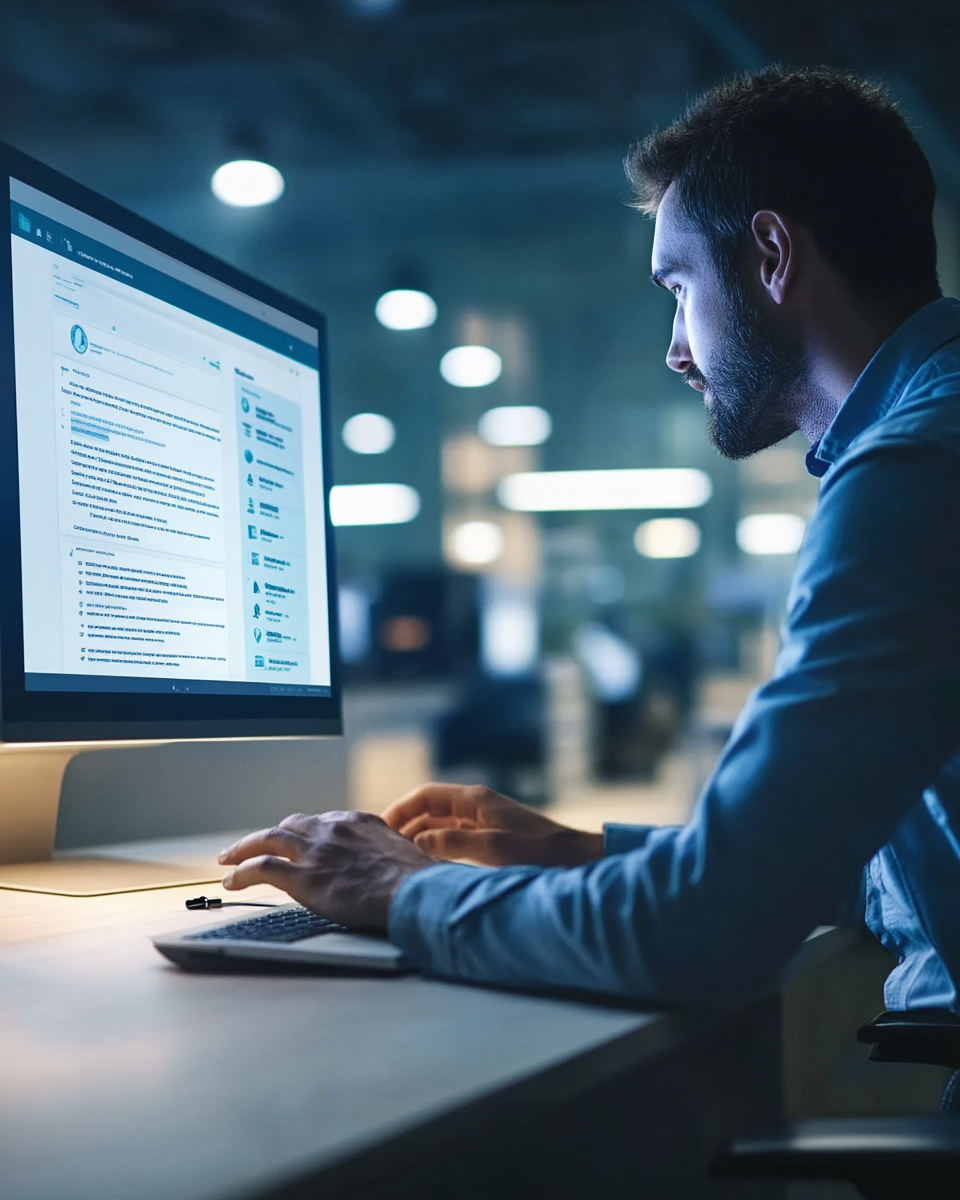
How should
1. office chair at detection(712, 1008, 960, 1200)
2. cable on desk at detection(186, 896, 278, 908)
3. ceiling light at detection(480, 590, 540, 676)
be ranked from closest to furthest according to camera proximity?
1. office chair at detection(712, 1008, 960, 1200)
2. cable on desk at detection(186, 896, 278, 908)
3. ceiling light at detection(480, 590, 540, 676)

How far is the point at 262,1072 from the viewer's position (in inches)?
20.4

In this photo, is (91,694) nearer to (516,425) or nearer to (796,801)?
(796,801)

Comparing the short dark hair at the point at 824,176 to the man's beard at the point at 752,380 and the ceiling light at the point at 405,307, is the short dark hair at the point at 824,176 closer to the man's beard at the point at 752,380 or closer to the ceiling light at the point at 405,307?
the man's beard at the point at 752,380

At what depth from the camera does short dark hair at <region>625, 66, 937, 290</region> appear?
1093 millimetres

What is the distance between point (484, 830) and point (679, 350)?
0.58 meters

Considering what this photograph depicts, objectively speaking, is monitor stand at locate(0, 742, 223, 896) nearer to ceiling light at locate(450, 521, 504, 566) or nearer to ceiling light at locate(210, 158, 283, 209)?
ceiling light at locate(210, 158, 283, 209)

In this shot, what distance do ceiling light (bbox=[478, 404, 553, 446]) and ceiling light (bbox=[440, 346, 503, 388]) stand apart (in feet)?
1.02

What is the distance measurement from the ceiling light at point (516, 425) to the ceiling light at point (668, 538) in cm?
109

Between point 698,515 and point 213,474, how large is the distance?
838cm

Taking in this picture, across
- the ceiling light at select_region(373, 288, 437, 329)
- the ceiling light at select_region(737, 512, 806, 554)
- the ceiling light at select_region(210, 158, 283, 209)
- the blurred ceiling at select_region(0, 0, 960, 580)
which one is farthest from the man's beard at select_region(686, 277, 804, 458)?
the ceiling light at select_region(737, 512, 806, 554)

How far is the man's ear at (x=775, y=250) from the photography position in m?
1.09

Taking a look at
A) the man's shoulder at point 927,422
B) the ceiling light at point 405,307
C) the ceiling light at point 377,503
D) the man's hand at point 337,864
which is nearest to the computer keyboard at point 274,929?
the man's hand at point 337,864

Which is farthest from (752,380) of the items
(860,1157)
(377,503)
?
(377,503)

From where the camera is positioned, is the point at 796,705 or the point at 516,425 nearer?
the point at 796,705
